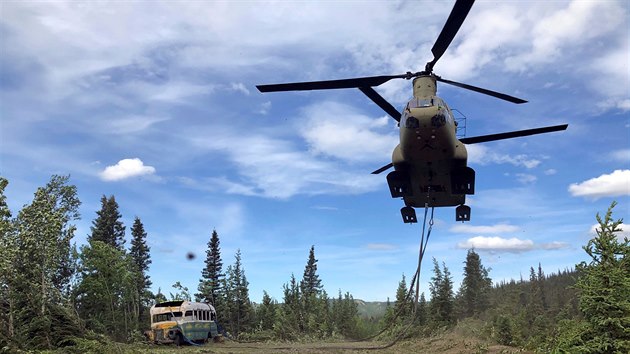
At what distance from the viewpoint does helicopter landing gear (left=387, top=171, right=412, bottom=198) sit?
15.5m

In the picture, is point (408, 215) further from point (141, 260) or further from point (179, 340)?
point (141, 260)

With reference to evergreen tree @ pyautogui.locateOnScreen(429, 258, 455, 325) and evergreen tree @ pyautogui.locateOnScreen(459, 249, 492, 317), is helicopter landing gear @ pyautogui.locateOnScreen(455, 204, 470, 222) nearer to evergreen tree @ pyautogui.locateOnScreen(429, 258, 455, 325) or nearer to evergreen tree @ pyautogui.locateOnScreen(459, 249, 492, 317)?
evergreen tree @ pyautogui.locateOnScreen(429, 258, 455, 325)

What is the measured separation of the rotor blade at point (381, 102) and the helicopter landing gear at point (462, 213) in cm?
426

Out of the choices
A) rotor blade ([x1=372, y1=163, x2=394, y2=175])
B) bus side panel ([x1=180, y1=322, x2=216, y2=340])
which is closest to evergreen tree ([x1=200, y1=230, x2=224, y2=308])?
bus side panel ([x1=180, y1=322, x2=216, y2=340])

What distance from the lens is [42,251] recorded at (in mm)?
34500

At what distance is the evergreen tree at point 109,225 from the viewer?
57581 mm

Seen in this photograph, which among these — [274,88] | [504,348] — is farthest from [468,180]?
[504,348]

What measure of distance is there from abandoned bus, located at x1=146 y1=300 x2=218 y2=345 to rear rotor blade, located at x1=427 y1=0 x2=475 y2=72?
26.2 meters

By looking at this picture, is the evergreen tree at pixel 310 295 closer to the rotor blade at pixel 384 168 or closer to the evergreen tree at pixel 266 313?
the evergreen tree at pixel 266 313

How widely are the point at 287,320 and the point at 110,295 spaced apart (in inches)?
855

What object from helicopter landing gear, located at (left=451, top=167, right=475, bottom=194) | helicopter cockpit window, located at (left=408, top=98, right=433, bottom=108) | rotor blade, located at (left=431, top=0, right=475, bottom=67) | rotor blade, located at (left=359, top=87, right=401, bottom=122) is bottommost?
helicopter landing gear, located at (left=451, top=167, right=475, bottom=194)

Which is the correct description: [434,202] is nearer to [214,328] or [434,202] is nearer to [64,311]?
[64,311]

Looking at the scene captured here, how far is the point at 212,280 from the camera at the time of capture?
62.8m

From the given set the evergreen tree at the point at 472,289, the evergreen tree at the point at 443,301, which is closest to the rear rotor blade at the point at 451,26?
the evergreen tree at the point at 443,301
